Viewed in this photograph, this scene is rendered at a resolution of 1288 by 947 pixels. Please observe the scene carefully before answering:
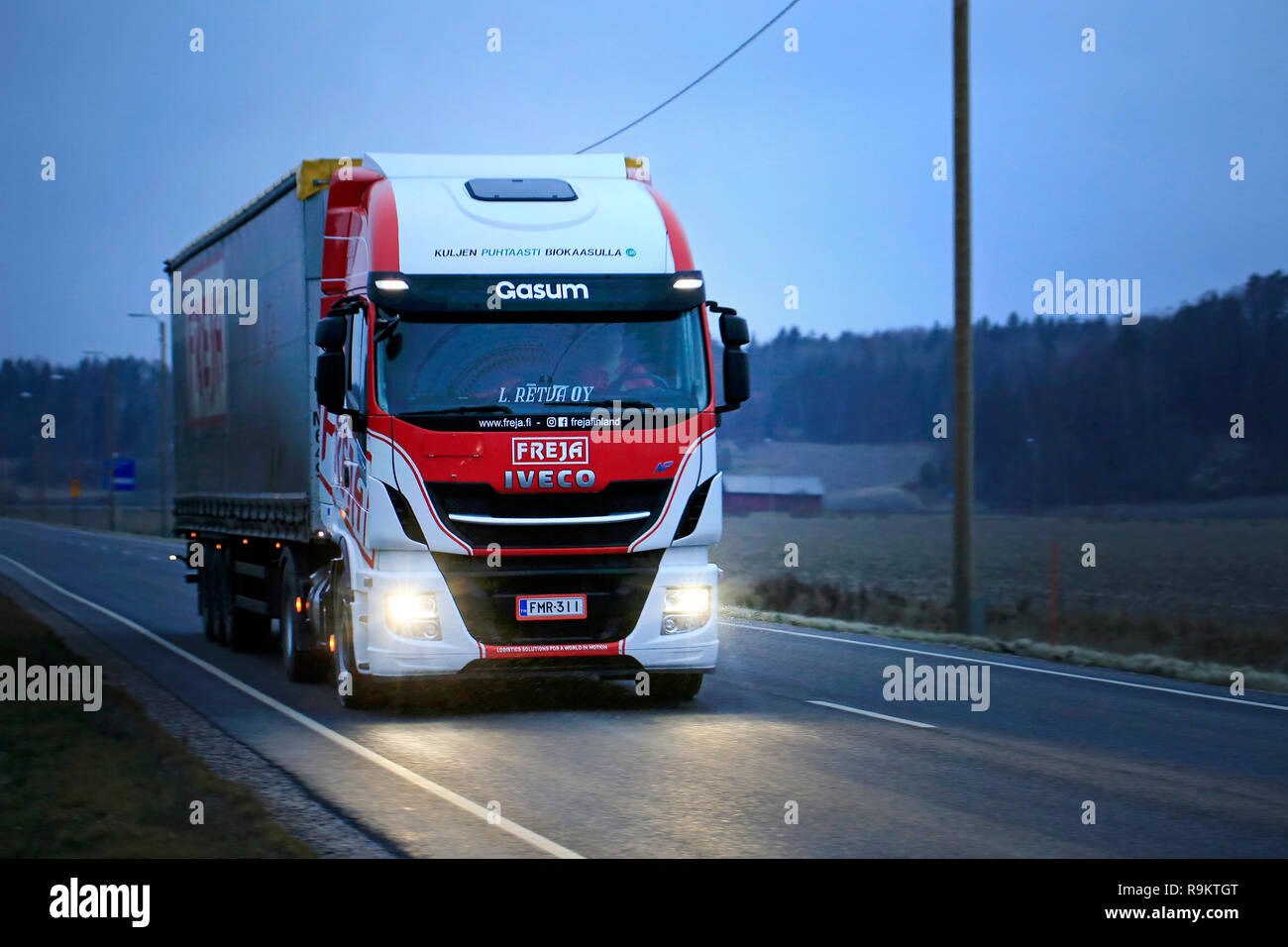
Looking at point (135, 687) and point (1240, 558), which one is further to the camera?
point (1240, 558)

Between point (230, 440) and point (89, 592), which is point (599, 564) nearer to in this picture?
point (230, 440)

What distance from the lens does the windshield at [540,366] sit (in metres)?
10.8

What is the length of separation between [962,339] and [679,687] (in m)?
8.43

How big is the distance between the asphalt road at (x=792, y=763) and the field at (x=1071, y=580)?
611 centimetres

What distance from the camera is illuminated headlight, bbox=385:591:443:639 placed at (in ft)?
35.1

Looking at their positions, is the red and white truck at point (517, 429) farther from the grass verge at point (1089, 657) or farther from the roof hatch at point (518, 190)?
the grass verge at point (1089, 657)

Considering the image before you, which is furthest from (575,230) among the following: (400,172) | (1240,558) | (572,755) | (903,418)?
(903,418)

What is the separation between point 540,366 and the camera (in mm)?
10945

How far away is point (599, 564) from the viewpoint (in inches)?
433

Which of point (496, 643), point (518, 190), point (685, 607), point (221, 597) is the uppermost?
point (518, 190)

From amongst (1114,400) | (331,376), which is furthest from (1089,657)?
(1114,400)

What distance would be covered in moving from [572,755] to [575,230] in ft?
13.4

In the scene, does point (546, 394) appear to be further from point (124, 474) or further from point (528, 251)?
point (124, 474)

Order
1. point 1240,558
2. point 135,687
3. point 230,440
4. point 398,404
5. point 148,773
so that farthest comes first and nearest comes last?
point 1240,558 → point 230,440 → point 135,687 → point 398,404 → point 148,773
